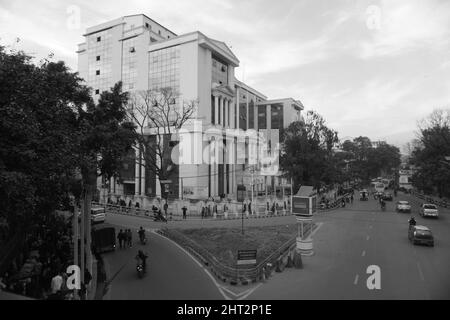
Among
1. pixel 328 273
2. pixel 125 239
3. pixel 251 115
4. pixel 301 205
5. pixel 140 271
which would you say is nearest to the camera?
pixel 140 271

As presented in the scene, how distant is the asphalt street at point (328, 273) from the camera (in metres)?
15.2

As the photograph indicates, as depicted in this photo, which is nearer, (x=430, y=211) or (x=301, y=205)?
(x=301, y=205)

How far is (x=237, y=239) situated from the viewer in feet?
85.3

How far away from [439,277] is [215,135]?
4086cm

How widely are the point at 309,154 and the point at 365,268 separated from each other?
28.8 metres

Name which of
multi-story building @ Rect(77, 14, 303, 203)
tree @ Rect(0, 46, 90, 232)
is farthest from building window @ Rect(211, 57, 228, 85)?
tree @ Rect(0, 46, 90, 232)

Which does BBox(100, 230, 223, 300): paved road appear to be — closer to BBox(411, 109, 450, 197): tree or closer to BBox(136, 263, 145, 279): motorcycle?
BBox(136, 263, 145, 279): motorcycle

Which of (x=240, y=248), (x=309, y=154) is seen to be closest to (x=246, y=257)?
(x=240, y=248)

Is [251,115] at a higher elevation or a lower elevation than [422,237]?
higher

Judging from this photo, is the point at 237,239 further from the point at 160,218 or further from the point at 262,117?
the point at 262,117

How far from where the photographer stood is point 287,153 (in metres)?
49.0

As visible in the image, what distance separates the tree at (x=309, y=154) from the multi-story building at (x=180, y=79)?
20.4 feet
